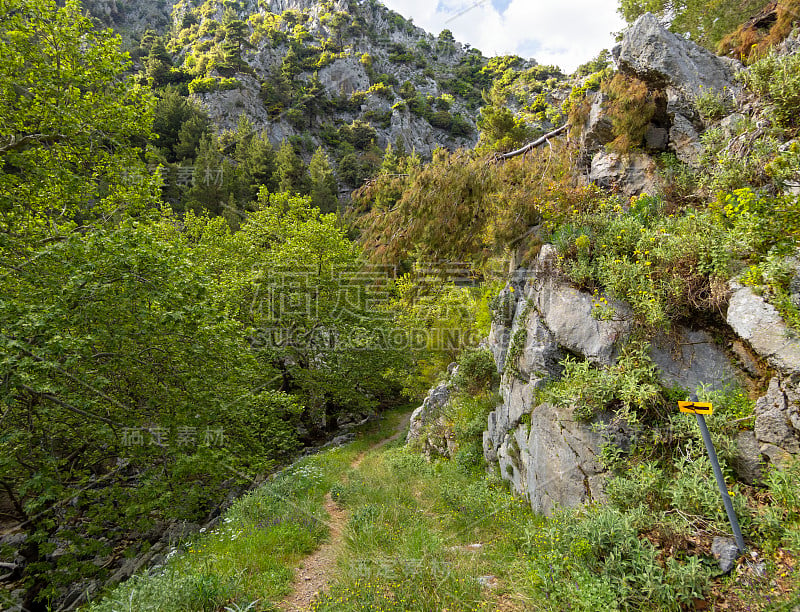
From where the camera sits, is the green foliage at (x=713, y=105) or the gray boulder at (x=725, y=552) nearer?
the gray boulder at (x=725, y=552)

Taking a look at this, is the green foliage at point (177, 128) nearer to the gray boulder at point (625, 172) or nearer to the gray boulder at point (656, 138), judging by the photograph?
the gray boulder at point (625, 172)

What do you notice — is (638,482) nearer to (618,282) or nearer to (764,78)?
(618,282)

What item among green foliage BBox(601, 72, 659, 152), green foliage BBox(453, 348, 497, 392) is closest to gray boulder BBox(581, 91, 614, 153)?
green foliage BBox(601, 72, 659, 152)

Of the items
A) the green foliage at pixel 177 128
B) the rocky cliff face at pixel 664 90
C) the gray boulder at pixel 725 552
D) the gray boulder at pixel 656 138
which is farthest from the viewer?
the green foliage at pixel 177 128

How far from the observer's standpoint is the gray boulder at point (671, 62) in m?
6.58

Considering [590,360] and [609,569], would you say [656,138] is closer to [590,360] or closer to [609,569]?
[590,360]

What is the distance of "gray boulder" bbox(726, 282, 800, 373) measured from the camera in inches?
147

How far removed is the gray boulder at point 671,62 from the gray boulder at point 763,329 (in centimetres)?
449

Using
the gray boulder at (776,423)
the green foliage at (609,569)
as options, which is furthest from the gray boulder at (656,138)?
the green foliage at (609,569)

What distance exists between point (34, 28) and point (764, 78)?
47.7ft

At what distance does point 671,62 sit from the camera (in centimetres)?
665

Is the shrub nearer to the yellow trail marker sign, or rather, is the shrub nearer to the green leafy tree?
the green leafy tree

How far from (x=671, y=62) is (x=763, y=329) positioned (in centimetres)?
552

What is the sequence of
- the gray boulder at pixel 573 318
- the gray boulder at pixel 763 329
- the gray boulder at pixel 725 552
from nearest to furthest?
the gray boulder at pixel 725 552 < the gray boulder at pixel 763 329 < the gray boulder at pixel 573 318
